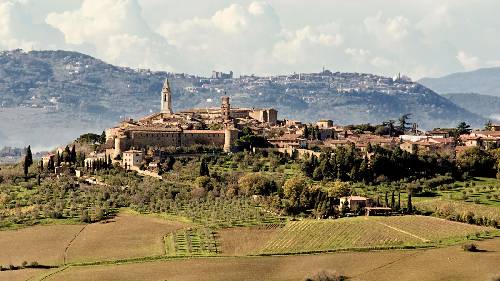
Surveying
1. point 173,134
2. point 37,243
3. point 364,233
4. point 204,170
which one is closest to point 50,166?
point 173,134

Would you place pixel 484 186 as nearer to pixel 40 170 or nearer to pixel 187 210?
pixel 187 210

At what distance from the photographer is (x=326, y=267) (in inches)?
2234

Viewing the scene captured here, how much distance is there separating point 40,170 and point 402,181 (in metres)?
33.9

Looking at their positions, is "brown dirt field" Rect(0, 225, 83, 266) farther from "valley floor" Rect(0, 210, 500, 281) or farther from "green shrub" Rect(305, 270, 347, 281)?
"green shrub" Rect(305, 270, 347, 281)

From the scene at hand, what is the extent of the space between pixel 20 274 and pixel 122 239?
9591mm

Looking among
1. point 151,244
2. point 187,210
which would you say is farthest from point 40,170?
point 151,244

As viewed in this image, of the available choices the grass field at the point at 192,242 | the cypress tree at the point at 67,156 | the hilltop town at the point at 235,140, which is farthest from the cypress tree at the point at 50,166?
the grass field at the point at 192,242

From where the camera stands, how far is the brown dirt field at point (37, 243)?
62075mm

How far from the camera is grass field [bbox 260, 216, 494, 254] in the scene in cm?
6250

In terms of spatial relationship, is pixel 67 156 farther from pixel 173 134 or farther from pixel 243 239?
pixel 243 239

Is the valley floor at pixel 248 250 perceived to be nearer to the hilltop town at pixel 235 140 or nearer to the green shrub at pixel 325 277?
the green shrub at pixel 325 277

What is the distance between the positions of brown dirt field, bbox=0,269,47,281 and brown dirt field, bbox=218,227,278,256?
37.0 ft

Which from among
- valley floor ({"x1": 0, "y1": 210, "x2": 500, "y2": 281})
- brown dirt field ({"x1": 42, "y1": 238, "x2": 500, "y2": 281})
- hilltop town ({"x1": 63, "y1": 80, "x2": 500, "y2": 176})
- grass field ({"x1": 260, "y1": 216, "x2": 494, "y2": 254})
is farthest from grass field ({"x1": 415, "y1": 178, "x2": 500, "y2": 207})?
brown dirt field ({"x1": 42, "y1": 238, "x2": 500, "y2": 281})

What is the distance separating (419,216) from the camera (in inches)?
2761
